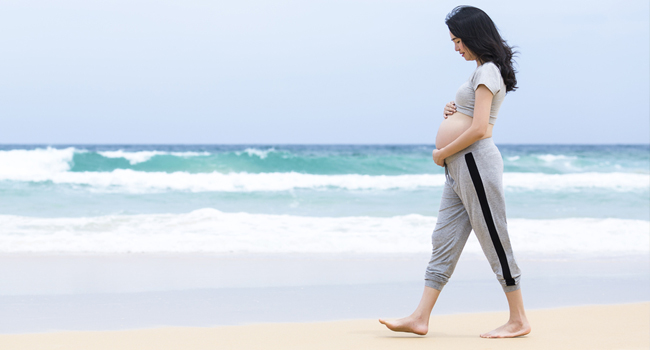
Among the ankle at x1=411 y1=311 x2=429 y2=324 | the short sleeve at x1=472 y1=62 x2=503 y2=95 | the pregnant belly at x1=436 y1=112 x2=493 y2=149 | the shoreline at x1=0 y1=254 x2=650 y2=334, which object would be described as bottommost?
the ankle at x1=411 y1=311 x2=429 y2=324

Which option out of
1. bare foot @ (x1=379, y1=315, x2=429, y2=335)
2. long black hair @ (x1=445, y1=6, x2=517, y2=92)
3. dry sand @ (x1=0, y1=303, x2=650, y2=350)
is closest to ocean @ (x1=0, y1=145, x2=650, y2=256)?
dry sand @ (x1=0, y1=303, x2=650, y2=350)

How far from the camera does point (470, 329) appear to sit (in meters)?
2.73

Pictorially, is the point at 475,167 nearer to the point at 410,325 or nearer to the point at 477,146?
the point at 477,146

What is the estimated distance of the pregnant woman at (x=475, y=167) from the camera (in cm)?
229

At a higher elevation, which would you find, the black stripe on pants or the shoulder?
the shoulder

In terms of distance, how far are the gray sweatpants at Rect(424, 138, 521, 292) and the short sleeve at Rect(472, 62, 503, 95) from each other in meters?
0.23

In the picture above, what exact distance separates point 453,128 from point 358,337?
3.41ft

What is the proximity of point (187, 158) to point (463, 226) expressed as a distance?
59.8ft

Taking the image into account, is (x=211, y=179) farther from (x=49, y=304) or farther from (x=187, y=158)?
(x=49, y=304)

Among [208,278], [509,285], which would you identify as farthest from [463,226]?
[208,278]

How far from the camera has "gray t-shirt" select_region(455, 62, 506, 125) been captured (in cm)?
225

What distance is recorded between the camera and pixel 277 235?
19.7 ft

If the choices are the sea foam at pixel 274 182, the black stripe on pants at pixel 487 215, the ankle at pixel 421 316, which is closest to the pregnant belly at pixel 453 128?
the black stripe on pants at pixel 487 215

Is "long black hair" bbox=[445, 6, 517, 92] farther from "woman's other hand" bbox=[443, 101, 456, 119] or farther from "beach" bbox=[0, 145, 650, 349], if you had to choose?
"beach" bbox=[0, 145, 650, 349]
